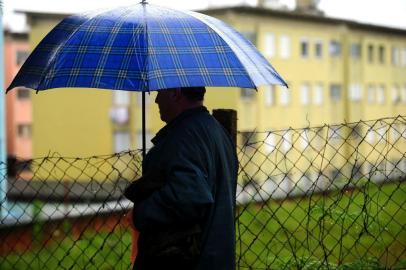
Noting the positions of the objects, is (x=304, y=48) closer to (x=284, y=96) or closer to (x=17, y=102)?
(x=284, y=96)

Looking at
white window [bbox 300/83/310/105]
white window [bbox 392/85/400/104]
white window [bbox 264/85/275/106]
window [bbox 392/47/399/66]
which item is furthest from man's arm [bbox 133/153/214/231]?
white window [bbox 392/85/400/104]

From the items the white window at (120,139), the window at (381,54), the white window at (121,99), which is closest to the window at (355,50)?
the window at (381,54)

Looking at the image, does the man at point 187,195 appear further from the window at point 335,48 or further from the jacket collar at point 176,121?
the window at point 335,48

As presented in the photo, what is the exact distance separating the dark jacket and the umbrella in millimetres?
219

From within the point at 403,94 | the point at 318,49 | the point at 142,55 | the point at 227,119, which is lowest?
the point at 403,94

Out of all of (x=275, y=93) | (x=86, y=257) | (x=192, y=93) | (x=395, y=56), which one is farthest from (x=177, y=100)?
(x=395, y=56)

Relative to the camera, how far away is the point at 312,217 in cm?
421

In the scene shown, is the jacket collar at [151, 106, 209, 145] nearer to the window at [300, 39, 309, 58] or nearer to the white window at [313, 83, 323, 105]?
the window at [300, 39, 309, 58]

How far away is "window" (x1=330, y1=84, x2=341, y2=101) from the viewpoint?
48.0 metres

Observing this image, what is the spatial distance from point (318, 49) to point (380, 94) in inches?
334

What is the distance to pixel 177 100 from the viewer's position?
3055mm

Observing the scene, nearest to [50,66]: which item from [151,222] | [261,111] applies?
[151,222]

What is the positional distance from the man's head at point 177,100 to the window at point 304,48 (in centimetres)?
4266

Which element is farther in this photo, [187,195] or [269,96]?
[269,96]
